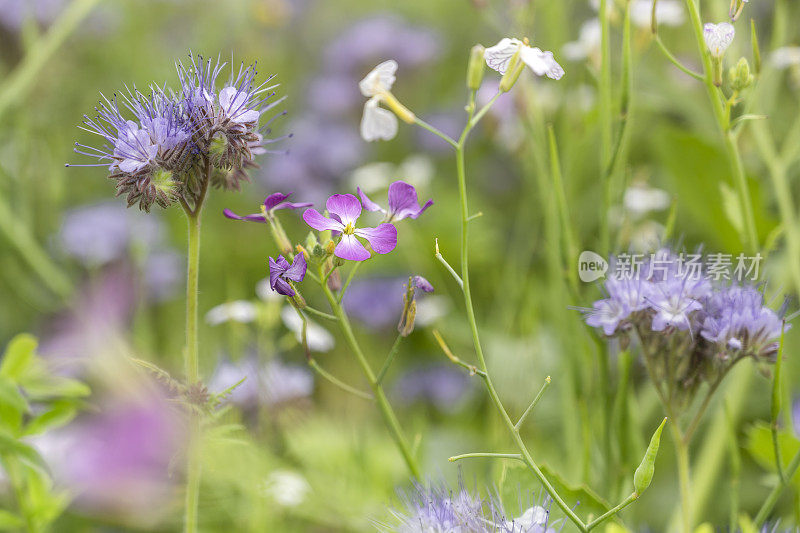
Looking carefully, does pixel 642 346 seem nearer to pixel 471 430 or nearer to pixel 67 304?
pixel 471 430

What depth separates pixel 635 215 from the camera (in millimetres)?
771

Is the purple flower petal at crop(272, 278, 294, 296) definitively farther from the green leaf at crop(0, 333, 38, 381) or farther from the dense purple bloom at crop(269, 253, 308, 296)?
the green leaf at crop(0, 333, 38, 381)

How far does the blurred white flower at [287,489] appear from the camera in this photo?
60 centimetres

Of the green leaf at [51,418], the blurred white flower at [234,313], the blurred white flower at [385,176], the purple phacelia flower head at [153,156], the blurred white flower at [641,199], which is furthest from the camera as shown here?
the blurred white flower at [385,176]

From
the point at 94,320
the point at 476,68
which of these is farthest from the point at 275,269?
the point at 94,320

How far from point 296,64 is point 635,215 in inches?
33.3

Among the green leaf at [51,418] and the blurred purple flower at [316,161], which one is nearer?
the green leaf at [51,418]

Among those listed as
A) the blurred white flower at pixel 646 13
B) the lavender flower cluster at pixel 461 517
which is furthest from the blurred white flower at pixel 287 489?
the blurred white flower at pixel 646 13

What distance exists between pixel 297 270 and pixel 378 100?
98mm

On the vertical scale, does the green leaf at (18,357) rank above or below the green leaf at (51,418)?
above

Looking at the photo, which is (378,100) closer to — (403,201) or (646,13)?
(403,201)

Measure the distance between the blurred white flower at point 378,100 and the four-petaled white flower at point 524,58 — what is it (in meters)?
0.05

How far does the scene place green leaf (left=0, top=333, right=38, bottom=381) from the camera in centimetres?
46

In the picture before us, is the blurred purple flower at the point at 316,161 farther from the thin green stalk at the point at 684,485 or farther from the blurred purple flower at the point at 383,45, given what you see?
the thin green stalk at the point at 684,485
